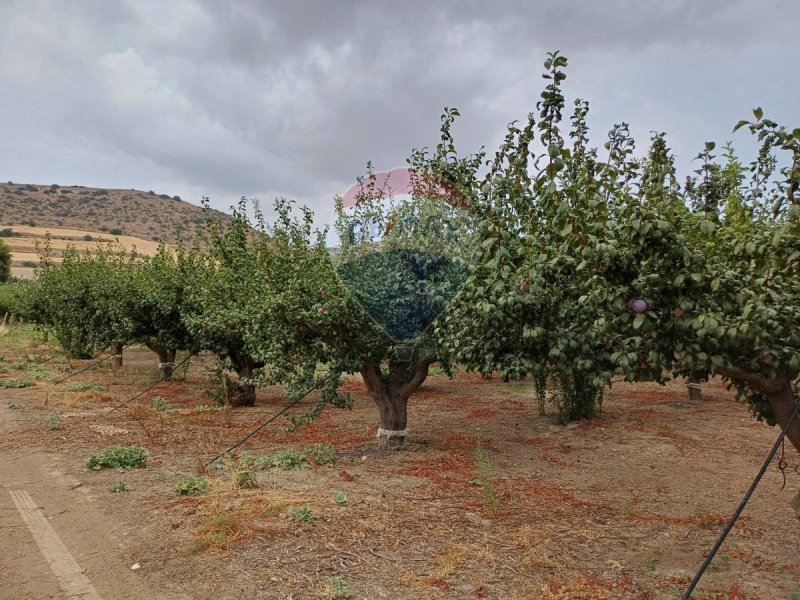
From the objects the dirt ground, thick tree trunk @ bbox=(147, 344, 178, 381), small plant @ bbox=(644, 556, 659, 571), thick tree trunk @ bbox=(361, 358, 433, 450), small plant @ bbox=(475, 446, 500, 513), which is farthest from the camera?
thick tree trunk @ bbox=(147, 344, 178, 381)

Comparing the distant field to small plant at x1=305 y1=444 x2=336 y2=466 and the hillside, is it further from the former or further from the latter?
small plant at x1=305 y1=444 x2=336 y2=466

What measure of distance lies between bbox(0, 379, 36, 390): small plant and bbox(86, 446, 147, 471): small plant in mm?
11912

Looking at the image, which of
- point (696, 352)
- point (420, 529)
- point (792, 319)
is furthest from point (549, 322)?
point (420, 529)

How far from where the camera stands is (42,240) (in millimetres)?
71562

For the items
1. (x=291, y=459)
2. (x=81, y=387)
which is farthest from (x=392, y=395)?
(x=81, y=387)

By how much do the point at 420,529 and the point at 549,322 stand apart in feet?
10.0

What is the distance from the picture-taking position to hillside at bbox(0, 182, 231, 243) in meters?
90.2

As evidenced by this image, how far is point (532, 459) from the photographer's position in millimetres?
10836

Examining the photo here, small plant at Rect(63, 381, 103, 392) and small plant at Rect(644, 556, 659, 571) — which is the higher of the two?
small plant at Rect(63, 381, 103, 392)

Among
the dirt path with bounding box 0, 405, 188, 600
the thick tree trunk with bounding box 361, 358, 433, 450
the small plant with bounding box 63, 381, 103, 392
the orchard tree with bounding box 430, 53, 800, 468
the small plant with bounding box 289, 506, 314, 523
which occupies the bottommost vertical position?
the dirt path with bounding box 0, 405, 188, 600

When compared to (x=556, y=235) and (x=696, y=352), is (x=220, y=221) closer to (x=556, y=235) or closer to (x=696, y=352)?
(x=556, y=235)

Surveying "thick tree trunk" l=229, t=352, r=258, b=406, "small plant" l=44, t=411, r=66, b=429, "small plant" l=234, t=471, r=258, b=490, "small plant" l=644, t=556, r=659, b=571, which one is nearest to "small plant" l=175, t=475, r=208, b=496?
"small plant" l=234, t=471, r=258, b=490

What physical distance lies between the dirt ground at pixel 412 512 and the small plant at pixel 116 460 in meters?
0.24

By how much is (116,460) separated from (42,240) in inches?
2899
